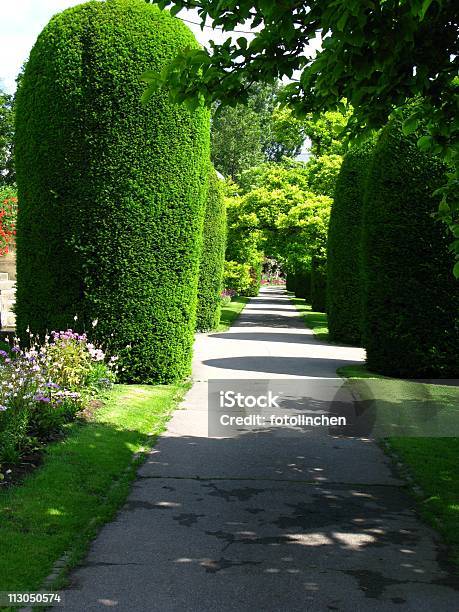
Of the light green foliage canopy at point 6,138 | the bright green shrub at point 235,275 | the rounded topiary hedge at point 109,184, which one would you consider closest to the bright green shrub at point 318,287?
the bright green shrub at point 235,275

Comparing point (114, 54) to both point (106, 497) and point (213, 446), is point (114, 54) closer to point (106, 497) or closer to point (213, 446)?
point (213, 446)

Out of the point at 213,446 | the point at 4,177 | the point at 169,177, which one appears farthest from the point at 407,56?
the point at 4,177

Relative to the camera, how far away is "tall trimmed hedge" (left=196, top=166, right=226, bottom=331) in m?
20.8

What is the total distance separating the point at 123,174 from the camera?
34.0 ft

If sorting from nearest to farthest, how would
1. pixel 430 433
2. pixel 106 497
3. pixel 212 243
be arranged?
pixel 106 497, pixel 430 433, pixel 212 243

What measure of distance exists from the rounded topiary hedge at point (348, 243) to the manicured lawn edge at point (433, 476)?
10.4 m

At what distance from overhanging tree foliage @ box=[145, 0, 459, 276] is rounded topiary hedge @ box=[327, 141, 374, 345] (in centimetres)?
1267

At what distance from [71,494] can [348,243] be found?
46.1 ft

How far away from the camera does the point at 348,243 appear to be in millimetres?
18344

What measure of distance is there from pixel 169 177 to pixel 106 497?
6.24m

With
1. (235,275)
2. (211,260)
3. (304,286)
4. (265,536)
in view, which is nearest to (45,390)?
(265,536)

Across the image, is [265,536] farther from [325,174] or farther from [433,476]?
[325,174]

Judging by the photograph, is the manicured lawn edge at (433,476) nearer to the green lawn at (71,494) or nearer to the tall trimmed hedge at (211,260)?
the green lawn at (71,494)

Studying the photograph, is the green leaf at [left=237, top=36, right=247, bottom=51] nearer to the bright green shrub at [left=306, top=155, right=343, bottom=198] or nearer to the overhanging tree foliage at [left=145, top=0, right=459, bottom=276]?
the overhanging tree foliage at [left=145, top=0, right=459, bottom=276]
